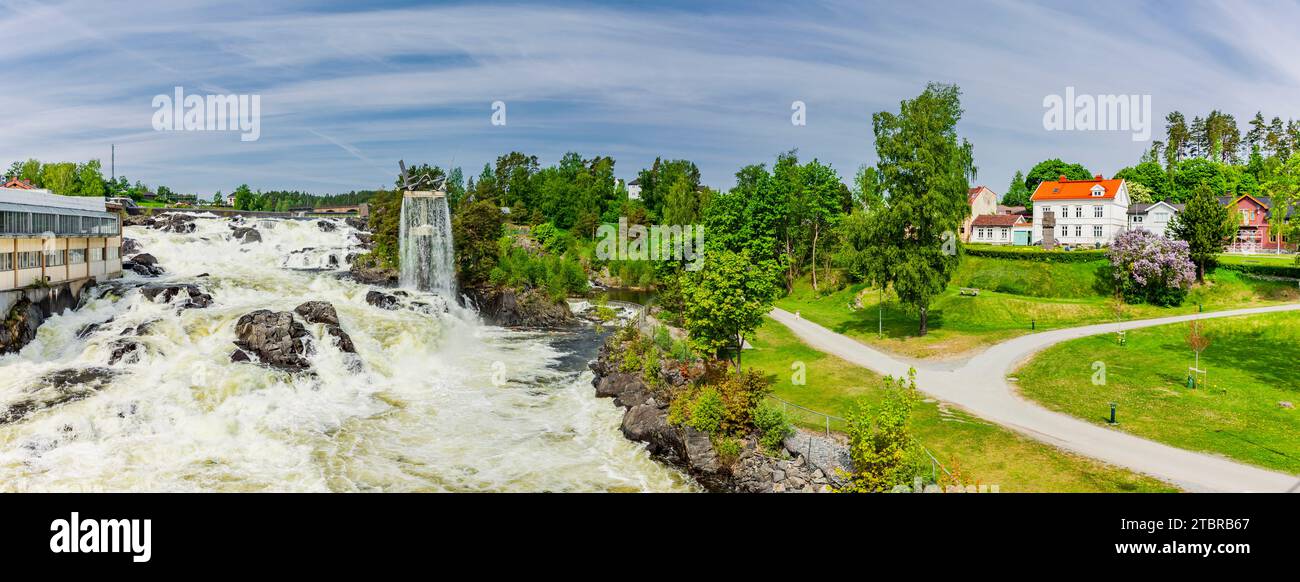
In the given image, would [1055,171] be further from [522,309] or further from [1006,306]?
[522,309]

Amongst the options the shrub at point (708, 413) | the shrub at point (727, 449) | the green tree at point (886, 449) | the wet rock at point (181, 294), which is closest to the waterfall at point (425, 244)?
the wet rock at point (181, 294)

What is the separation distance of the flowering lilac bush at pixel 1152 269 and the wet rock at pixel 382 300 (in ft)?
179

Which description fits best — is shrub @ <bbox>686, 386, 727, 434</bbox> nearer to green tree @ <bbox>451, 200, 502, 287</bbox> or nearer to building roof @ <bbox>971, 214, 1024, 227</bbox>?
green tree @ <bbox>451, 200, 502, 287</bbox>

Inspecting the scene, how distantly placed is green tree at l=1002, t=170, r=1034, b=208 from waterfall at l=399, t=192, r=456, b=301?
350 feet

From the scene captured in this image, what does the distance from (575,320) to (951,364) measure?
33521 millimetres

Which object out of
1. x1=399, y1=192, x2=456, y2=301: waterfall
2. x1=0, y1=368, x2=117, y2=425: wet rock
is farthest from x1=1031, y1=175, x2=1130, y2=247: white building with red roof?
x1=0, y1=368, x2=117, y2=425: wet rock

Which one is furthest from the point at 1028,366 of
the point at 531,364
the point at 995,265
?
the point at 995,265

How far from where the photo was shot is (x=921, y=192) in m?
41.9

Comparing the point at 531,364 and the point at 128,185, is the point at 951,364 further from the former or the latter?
the point at 128,185

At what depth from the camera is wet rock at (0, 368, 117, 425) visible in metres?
27.6

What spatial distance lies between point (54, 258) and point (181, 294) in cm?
669

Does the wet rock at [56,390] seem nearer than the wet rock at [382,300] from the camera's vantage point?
Yes

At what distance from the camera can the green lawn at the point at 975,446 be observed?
2056cm

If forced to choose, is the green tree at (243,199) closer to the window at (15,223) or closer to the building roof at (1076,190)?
the window at (15,223)
